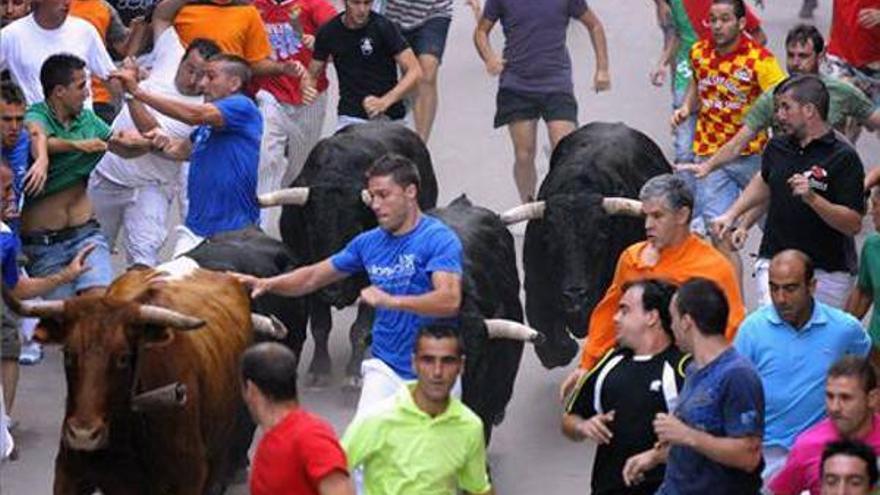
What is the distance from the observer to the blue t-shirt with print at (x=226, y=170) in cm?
1572

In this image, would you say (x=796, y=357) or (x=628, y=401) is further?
(x=796, y=357)

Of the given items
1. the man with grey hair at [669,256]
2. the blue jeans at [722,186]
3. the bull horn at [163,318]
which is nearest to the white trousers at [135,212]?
the blue jeans at [722,186]

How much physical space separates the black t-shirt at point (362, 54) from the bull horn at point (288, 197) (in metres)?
1.91

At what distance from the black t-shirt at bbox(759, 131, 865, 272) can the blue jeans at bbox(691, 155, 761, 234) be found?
2.03 meters

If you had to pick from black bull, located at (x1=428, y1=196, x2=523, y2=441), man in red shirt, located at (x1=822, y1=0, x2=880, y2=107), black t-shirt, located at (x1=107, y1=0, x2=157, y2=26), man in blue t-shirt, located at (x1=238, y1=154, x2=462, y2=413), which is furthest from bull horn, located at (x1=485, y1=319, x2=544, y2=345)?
black t-shirt, located at (x1=107, y1=0, x2=157, y2=26)

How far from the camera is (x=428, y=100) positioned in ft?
66.8

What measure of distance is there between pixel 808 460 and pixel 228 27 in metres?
7.81

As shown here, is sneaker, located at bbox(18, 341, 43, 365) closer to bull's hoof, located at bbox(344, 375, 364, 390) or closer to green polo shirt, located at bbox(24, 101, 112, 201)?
green polo shirt, located at bbox(24, 101, 112, 201)

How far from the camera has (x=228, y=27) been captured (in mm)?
18375

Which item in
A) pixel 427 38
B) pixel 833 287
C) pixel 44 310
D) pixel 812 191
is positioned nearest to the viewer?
pixel 44 310

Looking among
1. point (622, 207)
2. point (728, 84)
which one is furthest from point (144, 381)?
point (728, 84)

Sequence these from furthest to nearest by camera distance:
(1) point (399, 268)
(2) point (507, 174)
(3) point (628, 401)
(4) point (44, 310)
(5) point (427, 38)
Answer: (2) point (507, 174), (5) point (427, 38), (1) point (399, 268), (4) point (44, 310), (3) point (628, 401)

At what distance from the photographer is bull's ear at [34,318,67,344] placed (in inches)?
491

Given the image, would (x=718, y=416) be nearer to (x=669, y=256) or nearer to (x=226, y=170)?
(x=669, y=256)
